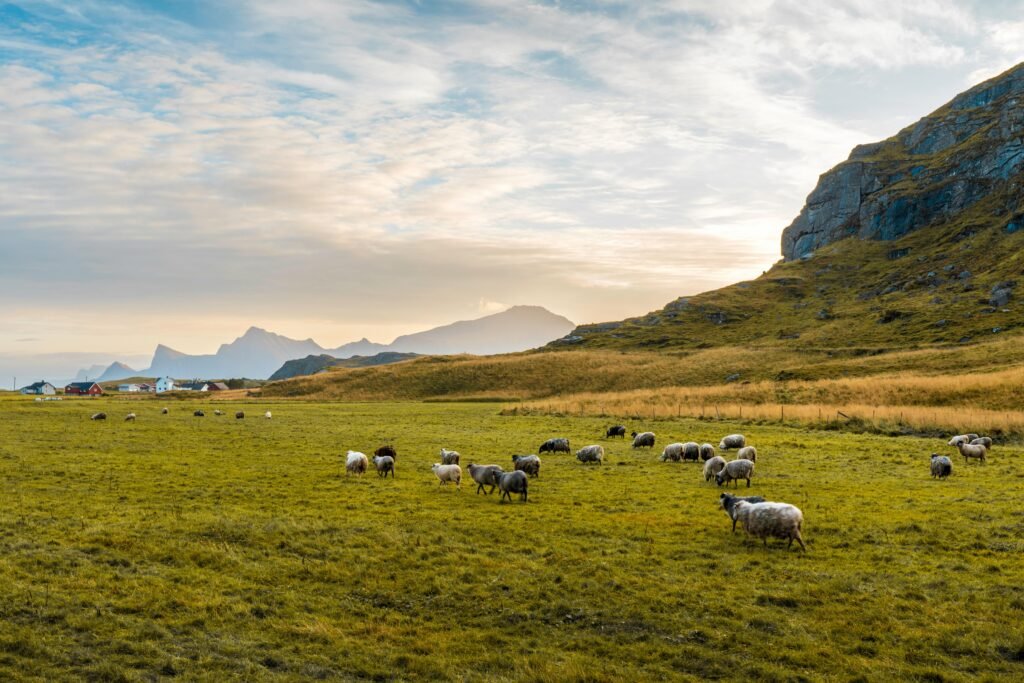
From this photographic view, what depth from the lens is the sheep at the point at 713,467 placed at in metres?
29.1

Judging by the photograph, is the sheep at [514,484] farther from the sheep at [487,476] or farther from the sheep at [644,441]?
the sheep at [644,441]

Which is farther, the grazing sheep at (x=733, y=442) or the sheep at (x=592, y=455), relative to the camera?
the grazing sheep at (x=733, y=442)

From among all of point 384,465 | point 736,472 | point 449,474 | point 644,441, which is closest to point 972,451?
point 736,472

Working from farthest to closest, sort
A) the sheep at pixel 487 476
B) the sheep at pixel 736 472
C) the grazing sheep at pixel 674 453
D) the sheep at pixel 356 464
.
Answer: the grazing sheep at pixel 674 453
the sheep at pixel 356 464
the sheep at pixel 736 472
the sheep at pixel 487 476

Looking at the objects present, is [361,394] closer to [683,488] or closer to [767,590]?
[683,488]

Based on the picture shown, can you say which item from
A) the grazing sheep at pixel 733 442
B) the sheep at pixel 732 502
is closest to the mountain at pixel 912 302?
the grazing sheep at pixel 733 442

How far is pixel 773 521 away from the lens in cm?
1820

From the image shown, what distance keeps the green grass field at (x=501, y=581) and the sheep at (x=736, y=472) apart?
1.11 m

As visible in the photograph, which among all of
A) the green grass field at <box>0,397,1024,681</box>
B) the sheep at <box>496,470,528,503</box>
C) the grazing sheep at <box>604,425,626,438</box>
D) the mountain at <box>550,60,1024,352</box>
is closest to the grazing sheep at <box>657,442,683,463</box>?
the green grass field at <box>0,397,1024,681</box>

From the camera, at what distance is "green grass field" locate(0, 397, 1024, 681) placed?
11.8 m

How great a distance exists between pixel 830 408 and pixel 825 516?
40.3m

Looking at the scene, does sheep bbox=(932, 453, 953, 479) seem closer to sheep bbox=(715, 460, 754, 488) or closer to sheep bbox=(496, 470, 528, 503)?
sheep bbox=(715, 460, 754, 488)

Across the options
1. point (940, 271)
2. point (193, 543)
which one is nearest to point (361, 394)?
point (193, 543)

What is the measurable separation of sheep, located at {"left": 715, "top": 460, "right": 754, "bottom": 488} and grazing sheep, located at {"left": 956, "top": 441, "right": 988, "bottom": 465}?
15568 mm
